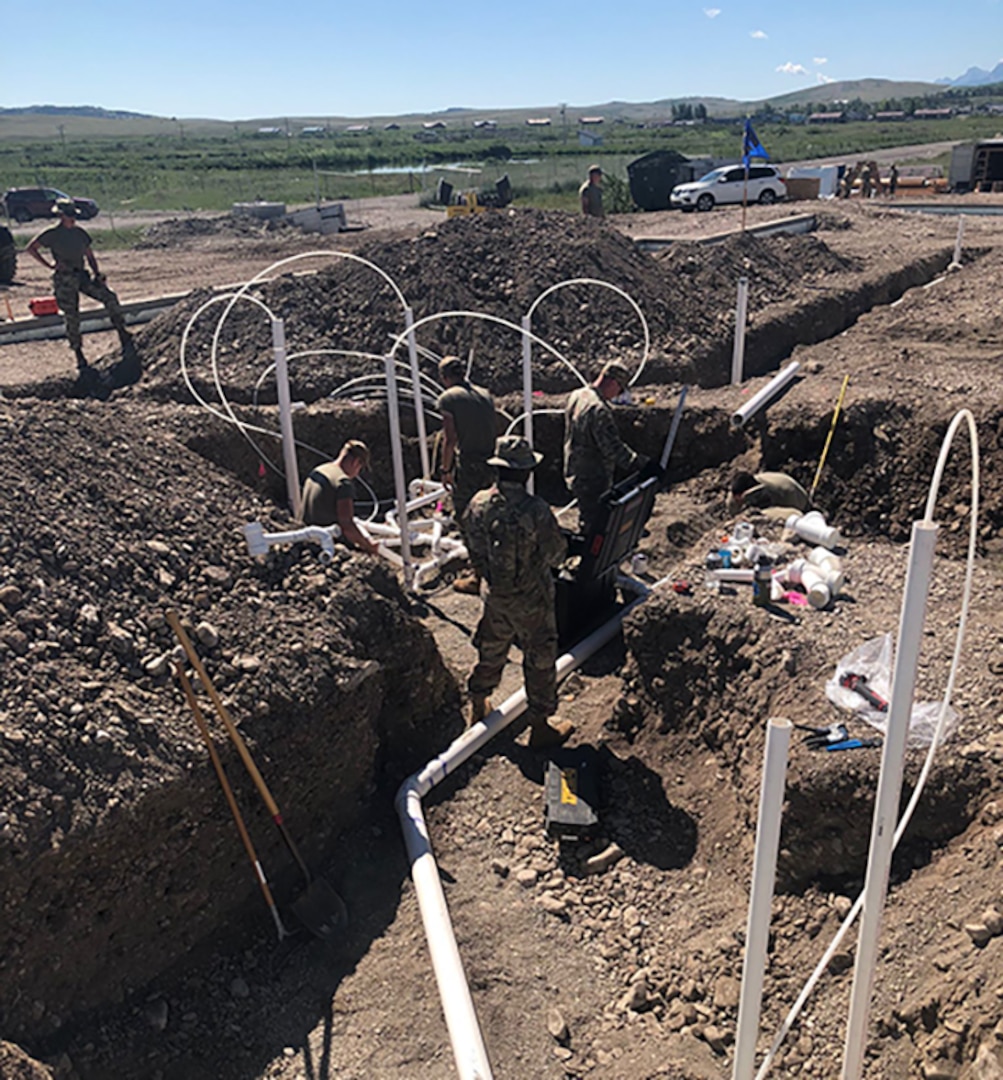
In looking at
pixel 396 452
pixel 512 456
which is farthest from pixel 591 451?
pixel 512 456

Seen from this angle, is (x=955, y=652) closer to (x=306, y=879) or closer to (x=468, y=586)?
(x=306, y=879)

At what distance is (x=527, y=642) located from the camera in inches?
244

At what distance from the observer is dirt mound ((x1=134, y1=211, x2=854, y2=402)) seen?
40.1ft

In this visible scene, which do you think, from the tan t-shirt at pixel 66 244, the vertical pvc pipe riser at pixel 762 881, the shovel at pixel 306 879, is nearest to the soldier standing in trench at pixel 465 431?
the shovel at pixel 306 879

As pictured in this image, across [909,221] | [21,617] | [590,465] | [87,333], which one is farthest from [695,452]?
[909,221]

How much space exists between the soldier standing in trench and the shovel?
3.55 metres

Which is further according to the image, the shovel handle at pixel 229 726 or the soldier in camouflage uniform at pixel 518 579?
the soldier in camouflage uniform at pixel 518 579

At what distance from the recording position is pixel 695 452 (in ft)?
35.3

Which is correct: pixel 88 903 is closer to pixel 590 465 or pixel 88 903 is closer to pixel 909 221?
pixel 590 465

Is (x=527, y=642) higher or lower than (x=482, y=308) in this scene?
lower

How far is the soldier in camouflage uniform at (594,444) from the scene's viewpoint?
762 centimetres

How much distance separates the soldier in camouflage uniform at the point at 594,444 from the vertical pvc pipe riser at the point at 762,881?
4855mm

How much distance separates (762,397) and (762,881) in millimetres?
8535

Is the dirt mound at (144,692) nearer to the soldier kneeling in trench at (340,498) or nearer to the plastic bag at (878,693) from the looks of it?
the soldier kneeling in trench at (340,498)
